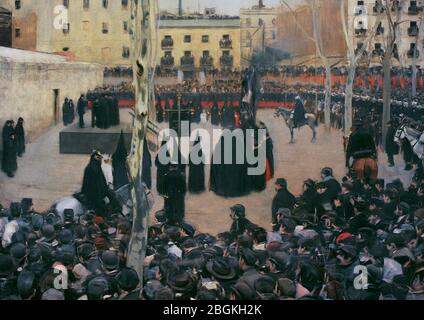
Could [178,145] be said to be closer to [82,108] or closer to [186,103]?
[186,103]

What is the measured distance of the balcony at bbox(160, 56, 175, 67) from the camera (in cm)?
1047

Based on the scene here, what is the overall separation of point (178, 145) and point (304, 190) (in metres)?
1.62

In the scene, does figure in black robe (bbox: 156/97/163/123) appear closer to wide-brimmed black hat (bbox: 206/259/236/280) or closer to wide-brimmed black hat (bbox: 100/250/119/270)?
wide-brimmed black hat (bbox: 100/250/119/270)

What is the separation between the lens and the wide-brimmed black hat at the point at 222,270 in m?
9.41

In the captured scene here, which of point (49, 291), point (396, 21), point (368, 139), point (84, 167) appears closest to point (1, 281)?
point (49, 291)

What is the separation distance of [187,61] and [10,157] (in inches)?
97.1

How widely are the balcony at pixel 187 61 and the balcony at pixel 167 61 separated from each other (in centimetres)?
13

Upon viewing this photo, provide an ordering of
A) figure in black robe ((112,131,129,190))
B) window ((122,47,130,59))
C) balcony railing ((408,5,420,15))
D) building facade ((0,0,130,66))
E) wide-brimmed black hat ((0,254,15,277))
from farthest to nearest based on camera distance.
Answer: balcony railing ((408,5,420,15)) → building facade ((0,0,130,66)) → figure in black robe ((112,131,129,190)) → window ((122,47,130,59)) → wide-brimmed black hat ((0,254,15,277))

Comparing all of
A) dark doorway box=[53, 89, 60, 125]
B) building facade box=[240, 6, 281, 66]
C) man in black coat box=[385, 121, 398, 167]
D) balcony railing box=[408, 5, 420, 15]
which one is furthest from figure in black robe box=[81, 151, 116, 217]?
balcony railing box=[408, 5, 420, 15]

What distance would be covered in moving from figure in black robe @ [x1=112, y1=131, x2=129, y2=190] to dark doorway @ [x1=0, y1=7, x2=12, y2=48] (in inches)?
73.1

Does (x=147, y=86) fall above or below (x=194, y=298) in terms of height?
above

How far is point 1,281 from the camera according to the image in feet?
32.4

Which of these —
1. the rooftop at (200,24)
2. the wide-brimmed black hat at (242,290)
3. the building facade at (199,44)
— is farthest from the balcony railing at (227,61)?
the wide-brimmed black hat at (242,290)

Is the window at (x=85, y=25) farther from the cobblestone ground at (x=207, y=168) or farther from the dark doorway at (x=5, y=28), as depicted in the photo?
the cobblestone ground at (x=207, y=168)
